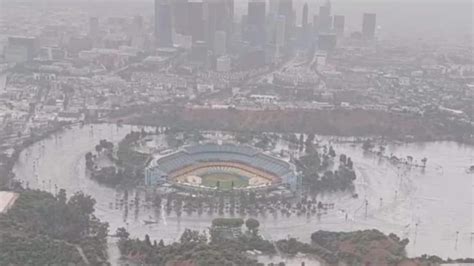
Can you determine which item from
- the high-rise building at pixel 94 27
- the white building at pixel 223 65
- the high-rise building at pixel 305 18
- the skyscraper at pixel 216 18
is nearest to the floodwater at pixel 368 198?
the white building at pixel 223 65

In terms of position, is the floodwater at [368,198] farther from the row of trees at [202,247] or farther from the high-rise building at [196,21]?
the high-rise building at [196,21]

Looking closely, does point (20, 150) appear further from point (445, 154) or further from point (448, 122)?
point (448, 122)

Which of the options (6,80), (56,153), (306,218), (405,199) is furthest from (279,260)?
(6,80)

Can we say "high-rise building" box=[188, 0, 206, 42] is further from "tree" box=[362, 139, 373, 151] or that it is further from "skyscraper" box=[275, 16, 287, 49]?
"tree" box=[362, 139, 373, 151]

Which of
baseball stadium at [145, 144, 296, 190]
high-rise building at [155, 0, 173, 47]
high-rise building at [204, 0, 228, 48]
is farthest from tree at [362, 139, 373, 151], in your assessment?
high-rise building at [155, 0, 173, 47]

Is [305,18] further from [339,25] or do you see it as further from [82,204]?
[82,204]

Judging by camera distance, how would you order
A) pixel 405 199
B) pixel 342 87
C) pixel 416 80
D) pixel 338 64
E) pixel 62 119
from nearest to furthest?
pixel 405 199 < pixel 62 119 < pixel 342 87 < pixel 416 80 < pixel 338 64

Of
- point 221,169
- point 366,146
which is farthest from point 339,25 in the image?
point 221,169

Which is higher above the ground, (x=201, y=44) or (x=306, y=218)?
(x=201, y=44)
